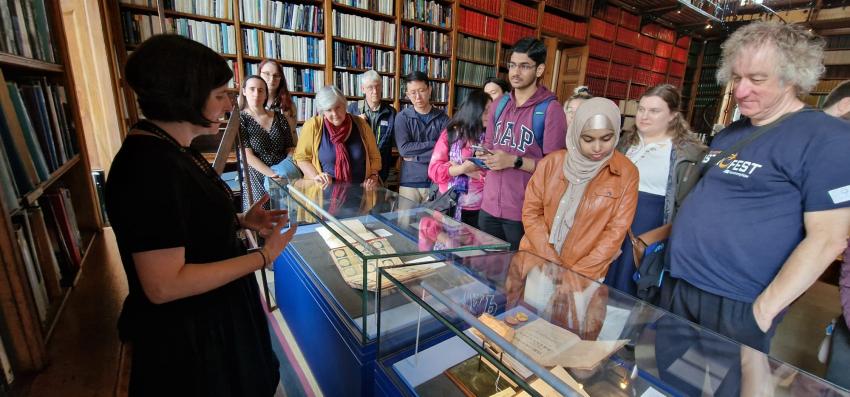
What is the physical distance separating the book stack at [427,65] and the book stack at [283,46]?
→ 3.66 ft

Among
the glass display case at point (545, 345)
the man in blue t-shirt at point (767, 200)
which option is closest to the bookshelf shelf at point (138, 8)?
the glass display case at point (545, 345)

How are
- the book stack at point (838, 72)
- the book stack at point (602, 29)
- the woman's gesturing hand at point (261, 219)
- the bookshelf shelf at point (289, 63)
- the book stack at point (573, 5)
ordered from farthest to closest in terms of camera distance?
the book stack at point (602, 29)
the book stack at point (838, 72)
the book stack at point (573, 5)
the bookshelf shelf at point (289, 63)
the woman's gesturing hand at point (261, 219)

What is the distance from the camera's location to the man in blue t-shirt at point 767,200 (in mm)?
993

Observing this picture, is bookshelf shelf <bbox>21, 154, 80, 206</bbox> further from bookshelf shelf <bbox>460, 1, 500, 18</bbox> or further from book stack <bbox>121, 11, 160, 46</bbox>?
bookshelf shelf <bbox>460, 1, 500, 18</bbox>

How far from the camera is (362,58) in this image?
14.1 feet

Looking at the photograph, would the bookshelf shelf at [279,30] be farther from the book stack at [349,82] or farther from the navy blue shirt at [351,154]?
the navy blue shirt at [351,154]

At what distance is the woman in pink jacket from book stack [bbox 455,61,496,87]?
9.16 ft

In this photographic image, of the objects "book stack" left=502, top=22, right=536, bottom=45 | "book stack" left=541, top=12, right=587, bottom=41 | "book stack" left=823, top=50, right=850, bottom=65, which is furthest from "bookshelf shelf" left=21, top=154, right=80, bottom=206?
"book stack" left=823, top=50, right=850, bottom=65

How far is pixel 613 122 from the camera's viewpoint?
4.78ft

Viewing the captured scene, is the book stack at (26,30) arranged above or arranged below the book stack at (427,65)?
below

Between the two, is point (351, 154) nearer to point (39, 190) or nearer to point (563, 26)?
point (39, 190)

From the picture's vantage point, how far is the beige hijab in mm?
1454

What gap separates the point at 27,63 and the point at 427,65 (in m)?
4.19

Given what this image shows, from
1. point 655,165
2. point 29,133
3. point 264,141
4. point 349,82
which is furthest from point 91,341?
point 349,82
